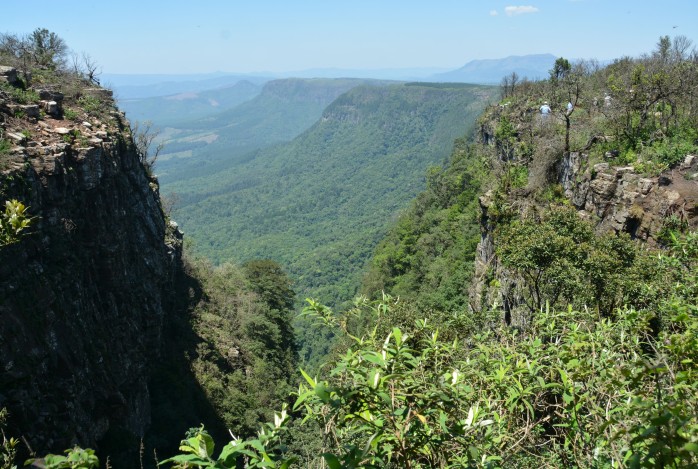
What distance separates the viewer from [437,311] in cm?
1346

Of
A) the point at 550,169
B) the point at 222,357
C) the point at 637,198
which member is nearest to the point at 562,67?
the point at 550,169

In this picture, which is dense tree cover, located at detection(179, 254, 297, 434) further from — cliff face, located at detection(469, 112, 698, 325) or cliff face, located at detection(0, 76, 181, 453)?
cliff face, located at detection(469, 112, 698, 325)

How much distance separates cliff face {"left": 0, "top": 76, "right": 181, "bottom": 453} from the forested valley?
0.37 ft

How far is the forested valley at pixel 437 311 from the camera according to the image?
9.82ft

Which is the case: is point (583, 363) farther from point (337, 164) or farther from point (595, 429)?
point (337, 164)

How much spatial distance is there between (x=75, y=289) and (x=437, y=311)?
11576mm

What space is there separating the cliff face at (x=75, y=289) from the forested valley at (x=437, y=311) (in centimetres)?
11

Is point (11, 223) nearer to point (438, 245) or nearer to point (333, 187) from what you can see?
point (438, 245)

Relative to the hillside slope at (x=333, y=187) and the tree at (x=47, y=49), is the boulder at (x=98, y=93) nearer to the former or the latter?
the tree at (x=47, y=49)

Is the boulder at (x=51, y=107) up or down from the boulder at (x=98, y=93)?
down

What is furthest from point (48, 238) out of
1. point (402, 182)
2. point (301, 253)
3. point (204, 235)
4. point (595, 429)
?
point (402, 182)

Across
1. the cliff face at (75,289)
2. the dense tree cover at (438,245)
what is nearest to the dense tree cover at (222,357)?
the cliff face at (75,289)

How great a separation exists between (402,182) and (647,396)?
124 metres

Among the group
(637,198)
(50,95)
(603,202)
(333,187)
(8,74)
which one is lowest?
(333,187)
